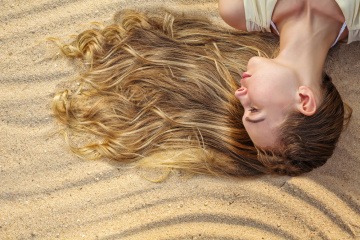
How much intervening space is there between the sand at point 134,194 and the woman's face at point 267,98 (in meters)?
0.41

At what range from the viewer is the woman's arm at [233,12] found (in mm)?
3000

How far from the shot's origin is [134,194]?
9.94ft

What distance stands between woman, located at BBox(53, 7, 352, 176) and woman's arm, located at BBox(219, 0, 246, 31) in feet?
0.42

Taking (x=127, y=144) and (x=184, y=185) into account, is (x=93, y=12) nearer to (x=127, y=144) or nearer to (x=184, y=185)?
(x=127, y=144)

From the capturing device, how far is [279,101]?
2.67m

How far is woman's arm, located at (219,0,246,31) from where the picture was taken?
300cm

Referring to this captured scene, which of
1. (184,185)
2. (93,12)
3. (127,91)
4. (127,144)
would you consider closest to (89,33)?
(93,12)

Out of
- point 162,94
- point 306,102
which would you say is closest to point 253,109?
point 306,102

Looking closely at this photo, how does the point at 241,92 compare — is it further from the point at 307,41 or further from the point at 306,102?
the point at 307,41

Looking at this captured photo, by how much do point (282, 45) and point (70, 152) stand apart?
3.80 feet

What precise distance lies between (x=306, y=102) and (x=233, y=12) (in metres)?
0.63

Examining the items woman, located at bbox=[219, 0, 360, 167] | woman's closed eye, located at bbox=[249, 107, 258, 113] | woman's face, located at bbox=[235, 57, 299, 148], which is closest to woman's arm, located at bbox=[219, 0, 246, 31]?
woman, located at bbox=[219, 0, 360, 167]

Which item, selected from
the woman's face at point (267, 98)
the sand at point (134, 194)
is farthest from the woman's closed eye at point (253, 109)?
the sand at point (134, 194)

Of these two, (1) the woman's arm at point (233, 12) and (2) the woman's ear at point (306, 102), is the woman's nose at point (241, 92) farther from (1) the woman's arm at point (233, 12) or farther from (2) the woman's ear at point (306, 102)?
(1) the woman's arm at point (233, 12)
